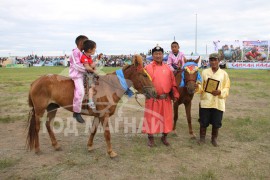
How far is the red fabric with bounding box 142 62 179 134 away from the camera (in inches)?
223

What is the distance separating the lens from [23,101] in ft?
37.8

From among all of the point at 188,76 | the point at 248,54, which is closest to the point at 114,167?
the point at 188,76

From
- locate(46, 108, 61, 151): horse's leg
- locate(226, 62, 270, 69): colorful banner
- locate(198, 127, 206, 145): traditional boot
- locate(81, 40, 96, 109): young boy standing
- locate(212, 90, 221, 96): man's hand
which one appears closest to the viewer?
locate(81, 40, 96, 109): young boy standing

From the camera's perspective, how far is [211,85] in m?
5.61

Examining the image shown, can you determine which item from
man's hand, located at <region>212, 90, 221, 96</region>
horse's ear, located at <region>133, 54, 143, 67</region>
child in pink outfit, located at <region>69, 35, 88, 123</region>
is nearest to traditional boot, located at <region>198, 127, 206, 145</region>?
man's hand, located at <region>212, 90, 221, 96</region>

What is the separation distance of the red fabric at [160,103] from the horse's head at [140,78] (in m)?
0.59

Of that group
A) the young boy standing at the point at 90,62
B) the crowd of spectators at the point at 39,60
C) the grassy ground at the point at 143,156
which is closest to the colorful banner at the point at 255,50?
the crowd of spectators at the point at 39,60

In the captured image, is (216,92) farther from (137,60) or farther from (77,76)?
(77,76)

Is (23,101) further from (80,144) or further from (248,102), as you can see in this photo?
(248,102)

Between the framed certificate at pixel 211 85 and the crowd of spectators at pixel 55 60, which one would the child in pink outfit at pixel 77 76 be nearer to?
the framed certificate at pixel 211 85

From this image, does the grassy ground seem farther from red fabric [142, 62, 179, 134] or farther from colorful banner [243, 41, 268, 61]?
colorful banner [243, 41, 268, 61]

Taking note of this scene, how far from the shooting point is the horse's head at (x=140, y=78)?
16.4 ft

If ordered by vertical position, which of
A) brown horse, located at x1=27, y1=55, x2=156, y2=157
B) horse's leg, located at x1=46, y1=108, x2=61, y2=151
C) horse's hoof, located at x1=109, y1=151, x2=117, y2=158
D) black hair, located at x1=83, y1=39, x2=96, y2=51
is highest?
black hair, located at x1=83, y1=39, x2=96, y2=51

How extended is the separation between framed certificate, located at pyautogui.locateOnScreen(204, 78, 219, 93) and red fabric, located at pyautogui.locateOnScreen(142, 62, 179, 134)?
667 millimetres
